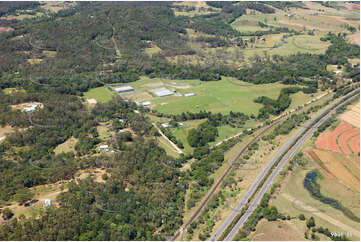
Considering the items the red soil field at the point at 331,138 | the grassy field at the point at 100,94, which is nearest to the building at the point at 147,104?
the grassy field at the point at 100,94

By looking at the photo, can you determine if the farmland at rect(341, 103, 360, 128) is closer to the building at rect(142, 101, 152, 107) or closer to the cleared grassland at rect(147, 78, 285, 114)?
the cleared grassland at rect(147, 78, 285, 114)

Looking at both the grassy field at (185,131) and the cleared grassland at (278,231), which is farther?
the grassy field at (185,131)

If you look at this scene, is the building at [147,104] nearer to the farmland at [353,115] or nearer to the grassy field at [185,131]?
the grassy field at [185,131]

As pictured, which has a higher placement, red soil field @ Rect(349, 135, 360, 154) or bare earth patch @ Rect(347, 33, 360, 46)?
bare earth patch @ Rect(347, 33, 360, 46)

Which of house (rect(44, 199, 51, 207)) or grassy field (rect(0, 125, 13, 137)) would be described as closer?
house (rect(44, 199, 51, 207))

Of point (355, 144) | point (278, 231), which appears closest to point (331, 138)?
point (355, 144)

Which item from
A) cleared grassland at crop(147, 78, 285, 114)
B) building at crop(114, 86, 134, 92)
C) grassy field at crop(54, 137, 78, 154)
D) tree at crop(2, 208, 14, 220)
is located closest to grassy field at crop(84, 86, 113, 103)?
building at crop(114, 86, 134, 92)
